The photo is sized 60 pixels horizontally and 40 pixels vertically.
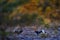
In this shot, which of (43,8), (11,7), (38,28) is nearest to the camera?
(11,7)

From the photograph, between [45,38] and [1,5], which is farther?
[45,38]

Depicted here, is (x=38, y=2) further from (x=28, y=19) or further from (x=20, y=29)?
(x=28, y=19)

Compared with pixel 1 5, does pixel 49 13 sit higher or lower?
higher

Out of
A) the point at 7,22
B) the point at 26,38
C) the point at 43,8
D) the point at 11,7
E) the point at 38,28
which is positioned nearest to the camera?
the point at 11,7

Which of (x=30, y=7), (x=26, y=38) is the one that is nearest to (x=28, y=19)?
(x=26, y=38)

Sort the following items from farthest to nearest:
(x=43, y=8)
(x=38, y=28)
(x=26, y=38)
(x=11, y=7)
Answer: (x=43, y=8)
(x=38, y=28)
(x=26, y=38)
(x=11, y=7)

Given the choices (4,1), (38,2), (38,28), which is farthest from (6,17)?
(38,2)

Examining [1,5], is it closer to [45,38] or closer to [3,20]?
[3,20]

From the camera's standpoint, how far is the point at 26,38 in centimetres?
305

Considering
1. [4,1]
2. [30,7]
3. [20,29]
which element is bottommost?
[4,1]

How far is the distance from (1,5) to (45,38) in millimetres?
1367

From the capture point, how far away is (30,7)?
3.31 meters

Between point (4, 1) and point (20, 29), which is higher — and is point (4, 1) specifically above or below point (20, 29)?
below

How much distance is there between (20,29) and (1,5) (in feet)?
4.21
